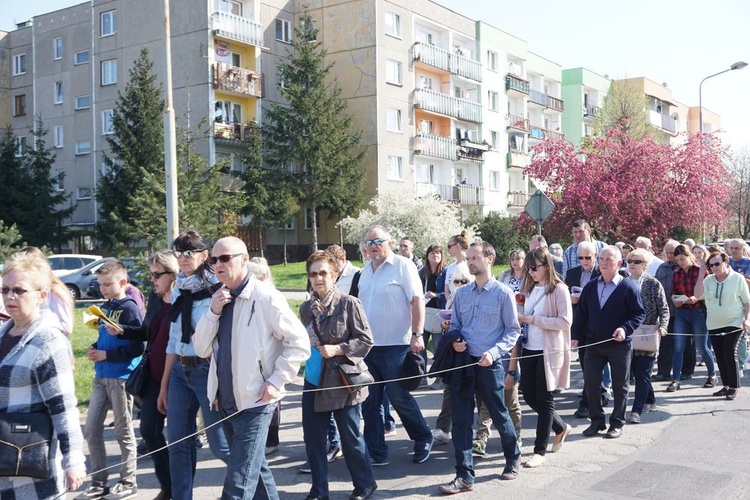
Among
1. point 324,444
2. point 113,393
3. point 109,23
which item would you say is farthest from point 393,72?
point 324,444

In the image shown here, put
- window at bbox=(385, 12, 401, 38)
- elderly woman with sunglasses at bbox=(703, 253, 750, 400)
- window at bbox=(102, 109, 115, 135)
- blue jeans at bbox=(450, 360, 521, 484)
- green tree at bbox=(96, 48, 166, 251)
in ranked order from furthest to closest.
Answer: window at bbox=(102, 109, 115, 135), window at bbox=(385, 12, 401, 38), green tree at bbox=(96, 48, 166, 251), elderly woman with sunglasses at bbox=(703, 253, 750, 400), blue jeans at bbox=(450, 360, 521, 484)

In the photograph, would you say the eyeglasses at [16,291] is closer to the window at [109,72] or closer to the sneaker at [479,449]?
the sneaker at [479,449]

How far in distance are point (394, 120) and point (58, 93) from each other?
66.3ft

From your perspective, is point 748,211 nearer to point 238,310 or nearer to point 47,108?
point 47,108

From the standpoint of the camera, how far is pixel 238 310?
15.7ft

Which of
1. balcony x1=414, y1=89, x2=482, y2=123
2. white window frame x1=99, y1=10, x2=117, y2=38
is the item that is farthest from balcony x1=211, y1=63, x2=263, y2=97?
balcony x1=414, y1=89, x2=482, y2=123

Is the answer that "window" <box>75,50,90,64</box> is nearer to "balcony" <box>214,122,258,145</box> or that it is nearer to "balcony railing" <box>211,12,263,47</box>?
"balcony railing" <box>211,12,263,47</box>

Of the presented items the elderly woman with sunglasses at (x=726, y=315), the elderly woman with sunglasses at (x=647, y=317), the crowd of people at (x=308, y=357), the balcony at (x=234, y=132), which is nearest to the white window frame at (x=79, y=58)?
the balcony at (x=234, y=132)

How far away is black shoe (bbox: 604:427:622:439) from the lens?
7977 millimetres

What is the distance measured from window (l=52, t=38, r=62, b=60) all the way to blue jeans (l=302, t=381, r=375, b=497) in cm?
4484

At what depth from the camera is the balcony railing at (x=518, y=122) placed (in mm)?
54406

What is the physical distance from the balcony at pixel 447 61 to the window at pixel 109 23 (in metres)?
16.7

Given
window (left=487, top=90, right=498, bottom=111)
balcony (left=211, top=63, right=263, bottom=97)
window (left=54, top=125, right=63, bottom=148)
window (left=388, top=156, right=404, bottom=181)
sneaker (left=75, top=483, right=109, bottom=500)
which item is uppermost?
window (left=487, top=90, right=498, bottom=111)

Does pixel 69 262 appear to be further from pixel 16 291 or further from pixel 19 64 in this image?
pixel 16 291
